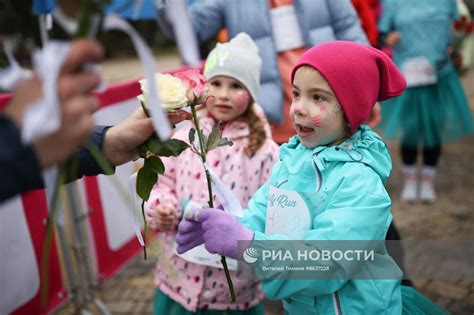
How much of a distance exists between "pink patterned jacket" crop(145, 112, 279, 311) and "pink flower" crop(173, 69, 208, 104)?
0.78 metres

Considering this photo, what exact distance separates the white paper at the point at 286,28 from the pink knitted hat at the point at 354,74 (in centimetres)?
137

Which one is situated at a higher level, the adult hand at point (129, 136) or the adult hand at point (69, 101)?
the adult hand at point (69, 101)

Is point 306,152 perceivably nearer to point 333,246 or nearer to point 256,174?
point 333,246

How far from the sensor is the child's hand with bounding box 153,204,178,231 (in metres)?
2.26

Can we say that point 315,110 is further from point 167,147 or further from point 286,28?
point 286,28

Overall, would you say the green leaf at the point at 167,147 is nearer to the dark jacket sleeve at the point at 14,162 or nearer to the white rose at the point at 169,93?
the white rose at the point at 169,93

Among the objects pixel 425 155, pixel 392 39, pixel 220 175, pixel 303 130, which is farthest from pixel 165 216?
pixel 425 155

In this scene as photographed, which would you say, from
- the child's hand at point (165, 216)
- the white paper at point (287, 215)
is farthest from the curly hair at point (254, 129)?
the white paper at point (287, 215)

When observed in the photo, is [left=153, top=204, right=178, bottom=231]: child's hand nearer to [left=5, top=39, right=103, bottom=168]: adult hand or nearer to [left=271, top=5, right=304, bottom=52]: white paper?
[left=5, top=39, right=103, bottom=168]: adult hand

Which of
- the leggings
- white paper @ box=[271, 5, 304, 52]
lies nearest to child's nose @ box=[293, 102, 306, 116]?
white paper @ box=[271, 5, 304, 52]

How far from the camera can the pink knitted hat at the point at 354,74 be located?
5.66 feet

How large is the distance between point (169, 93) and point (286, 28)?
6.16 ft

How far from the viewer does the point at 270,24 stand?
312 centimetres

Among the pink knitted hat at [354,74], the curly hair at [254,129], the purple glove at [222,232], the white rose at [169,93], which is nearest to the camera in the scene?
the white rose at [169,93]
